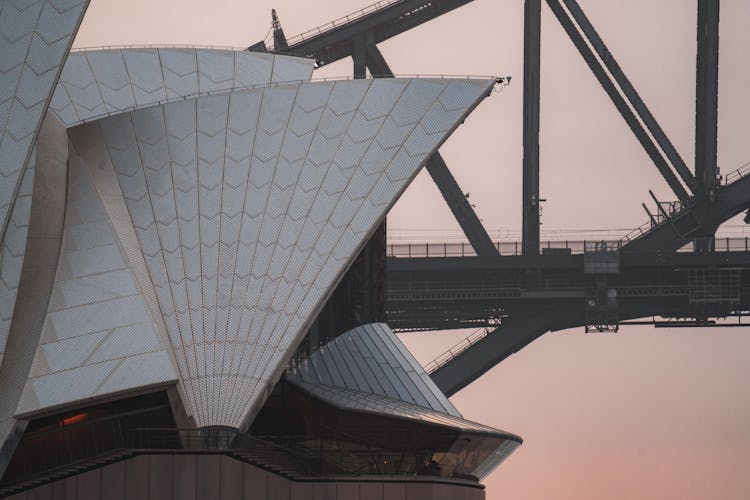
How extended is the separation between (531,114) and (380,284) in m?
50.1

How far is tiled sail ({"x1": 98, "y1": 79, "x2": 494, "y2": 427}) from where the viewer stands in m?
62.4

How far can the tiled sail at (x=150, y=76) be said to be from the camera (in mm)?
73875

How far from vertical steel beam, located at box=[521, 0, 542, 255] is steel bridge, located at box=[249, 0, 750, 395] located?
0.07 meters

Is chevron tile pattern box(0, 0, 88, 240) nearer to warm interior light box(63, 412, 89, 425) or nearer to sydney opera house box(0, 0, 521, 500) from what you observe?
sydney opera house box(0, 0, 521, 500)

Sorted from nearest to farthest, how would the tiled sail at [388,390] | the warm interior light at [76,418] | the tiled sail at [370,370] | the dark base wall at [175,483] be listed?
the dark base wall at [175,483] → the warm interior light at [76,418] → the tiled sail at [388,390] → the tiled sail at [370,370]

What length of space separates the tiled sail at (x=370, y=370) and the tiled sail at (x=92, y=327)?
6630 millimetres

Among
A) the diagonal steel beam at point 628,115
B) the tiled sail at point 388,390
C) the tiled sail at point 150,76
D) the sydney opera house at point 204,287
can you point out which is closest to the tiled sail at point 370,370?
the tiled sail at point 388,390

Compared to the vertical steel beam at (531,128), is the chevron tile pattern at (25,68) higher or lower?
lower

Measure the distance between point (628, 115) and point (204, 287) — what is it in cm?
6758

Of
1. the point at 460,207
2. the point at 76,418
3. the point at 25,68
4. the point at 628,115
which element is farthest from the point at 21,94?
the point at 628,115

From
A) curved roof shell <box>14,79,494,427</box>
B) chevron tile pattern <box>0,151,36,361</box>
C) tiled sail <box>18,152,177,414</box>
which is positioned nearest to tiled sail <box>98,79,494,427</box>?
curved roof shell <box>14,79,494,427</box>

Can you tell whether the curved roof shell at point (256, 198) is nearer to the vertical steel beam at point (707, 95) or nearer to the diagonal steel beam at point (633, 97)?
the diagonal steel beam at point (633, 97)

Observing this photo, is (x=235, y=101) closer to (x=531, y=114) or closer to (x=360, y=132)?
(x=360, y=132)

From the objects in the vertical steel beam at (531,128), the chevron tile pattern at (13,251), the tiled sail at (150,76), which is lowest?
the chevron tile pattern at (13,251)
